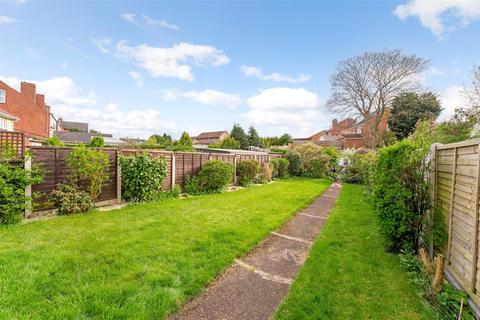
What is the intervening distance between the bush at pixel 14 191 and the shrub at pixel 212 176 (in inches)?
240

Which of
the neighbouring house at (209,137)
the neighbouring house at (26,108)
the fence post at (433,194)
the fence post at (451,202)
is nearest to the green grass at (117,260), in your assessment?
the fence post at (433,194)

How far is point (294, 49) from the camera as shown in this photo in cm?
1286

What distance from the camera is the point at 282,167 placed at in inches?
768

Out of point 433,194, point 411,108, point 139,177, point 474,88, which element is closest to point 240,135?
point 411,108

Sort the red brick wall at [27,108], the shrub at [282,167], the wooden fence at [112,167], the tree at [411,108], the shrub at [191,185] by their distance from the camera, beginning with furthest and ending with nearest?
1. the red brick wall at [27,108]
2. the tree at [411,108]
3. the shrub at [282,167]
4. the shrub at [191,185]
5. the wooden fence at [112,167]

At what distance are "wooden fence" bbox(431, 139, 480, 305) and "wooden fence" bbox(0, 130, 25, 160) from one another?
8648mm

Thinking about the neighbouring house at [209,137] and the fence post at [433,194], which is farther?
the neighbouring house at [209,137]

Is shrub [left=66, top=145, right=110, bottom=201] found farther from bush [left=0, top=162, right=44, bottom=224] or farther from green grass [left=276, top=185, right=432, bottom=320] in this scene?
green grass [left=276, top=185, right=432, bottom=320]

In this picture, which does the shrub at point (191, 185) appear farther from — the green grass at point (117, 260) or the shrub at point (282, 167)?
the shrub at point (282, 167)

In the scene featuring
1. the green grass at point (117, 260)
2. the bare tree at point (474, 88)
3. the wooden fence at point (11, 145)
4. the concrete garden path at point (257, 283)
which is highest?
the bare tree at point (474, 88)

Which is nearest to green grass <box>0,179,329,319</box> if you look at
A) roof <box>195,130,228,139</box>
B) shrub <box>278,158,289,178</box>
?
shrub <box>278,158,289,178</box>

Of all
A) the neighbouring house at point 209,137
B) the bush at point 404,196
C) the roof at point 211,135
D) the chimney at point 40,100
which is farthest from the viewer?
the roof at point 211,135

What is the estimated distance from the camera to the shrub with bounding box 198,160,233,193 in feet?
35.6

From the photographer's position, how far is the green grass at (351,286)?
2.76 metres
